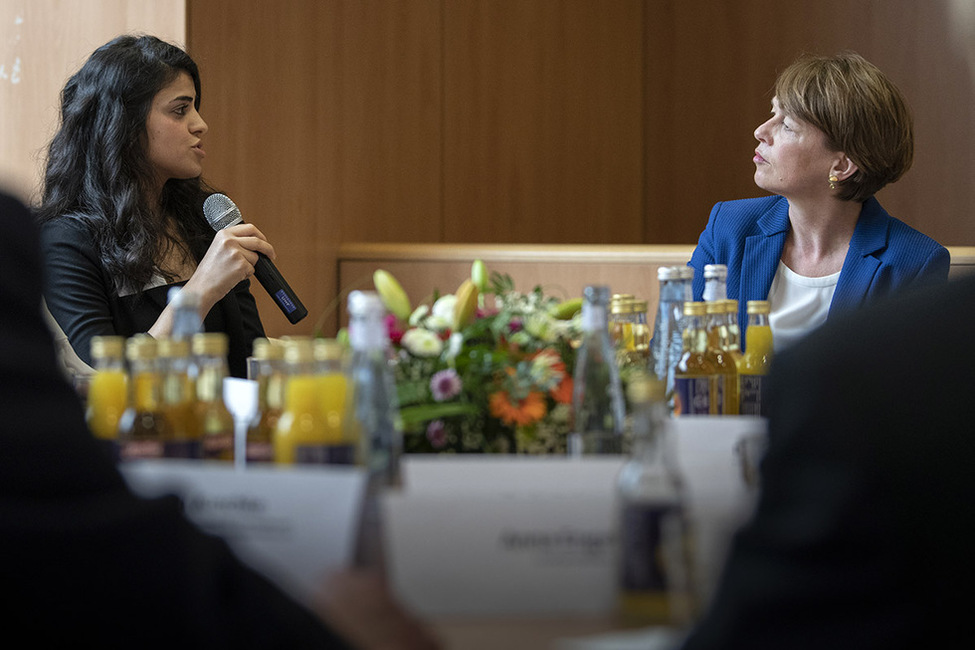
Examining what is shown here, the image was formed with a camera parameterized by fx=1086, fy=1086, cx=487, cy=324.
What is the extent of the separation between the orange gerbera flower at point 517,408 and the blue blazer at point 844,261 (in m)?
1.18

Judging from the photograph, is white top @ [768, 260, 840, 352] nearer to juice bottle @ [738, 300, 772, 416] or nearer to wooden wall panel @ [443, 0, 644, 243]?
juice bottle @ [738, 300, 772, 416]

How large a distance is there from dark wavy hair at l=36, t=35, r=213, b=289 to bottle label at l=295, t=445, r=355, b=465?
1.62m

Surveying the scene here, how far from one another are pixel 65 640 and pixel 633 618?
15.8 inches

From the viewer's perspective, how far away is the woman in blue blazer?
245cm

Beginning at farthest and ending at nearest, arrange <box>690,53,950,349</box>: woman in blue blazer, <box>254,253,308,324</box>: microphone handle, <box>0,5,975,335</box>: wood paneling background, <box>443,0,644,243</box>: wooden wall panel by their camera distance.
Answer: <box>443,0,644,243</box>: wooden wall panel, <box>0,5,975,335</box>: wood paneling background, <box>690,53,950,349</box>: woman in blue blazer, <box>254,253,308,324</box>: microphone handle

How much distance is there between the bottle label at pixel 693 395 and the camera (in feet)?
4.66

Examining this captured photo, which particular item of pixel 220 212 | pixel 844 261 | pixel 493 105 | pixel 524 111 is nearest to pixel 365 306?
pixel 220 212

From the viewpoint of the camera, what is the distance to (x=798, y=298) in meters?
2.43

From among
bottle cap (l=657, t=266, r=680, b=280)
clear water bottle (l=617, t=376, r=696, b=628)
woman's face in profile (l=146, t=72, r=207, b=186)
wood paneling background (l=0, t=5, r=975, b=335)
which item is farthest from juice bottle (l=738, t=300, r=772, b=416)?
wood paneling background (l=0, t=5, r=975, b=335)

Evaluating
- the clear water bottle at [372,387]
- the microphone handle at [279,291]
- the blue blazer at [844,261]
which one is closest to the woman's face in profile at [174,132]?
the microphone handle at [279,291]

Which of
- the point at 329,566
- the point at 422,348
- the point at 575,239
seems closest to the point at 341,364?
the point at 329,566

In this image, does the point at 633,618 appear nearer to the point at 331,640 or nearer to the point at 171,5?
the point at 331,640

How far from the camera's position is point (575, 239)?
19.0 feet

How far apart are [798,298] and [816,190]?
1.02 ft
